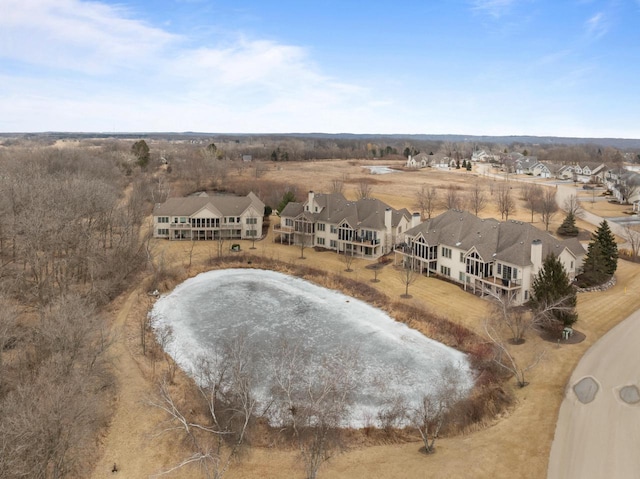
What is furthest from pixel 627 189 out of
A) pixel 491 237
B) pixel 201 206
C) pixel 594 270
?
pixel 201 206

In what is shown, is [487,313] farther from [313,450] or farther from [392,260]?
[313,450]

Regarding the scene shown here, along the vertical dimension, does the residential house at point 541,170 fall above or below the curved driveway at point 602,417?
above

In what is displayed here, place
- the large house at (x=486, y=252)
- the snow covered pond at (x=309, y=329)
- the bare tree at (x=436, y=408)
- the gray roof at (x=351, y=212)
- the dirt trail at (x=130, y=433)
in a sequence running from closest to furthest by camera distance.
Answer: the dirt trail at (x=130, y=433) < the bare tree at (x=436, y=408) < the snow covered pond at (x=309, y=329) < the large house at (x=486, y=252) < the gray roof at (x=351, y=212)

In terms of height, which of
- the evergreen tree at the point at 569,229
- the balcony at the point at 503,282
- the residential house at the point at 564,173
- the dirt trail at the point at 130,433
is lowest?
the dirt trail at the point at 130,433

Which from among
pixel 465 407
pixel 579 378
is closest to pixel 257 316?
pixel 465 407

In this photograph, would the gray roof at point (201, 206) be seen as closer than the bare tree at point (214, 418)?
No

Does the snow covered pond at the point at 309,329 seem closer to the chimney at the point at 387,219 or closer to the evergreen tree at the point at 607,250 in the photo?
the chimney at the point at 387,219

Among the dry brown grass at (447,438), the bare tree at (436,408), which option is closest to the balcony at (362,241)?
the dry brown grass at (447,438)

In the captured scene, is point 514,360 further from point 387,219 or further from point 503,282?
point 387,219
